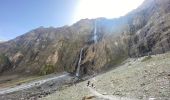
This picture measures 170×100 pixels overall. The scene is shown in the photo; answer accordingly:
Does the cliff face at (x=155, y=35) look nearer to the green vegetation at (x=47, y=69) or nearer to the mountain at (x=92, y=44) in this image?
the mountain at (x=92, y=44)

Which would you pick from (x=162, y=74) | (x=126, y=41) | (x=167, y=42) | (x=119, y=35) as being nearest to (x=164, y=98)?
(x=162, y=74)

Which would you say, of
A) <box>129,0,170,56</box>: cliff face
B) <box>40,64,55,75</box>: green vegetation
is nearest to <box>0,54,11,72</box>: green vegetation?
<box>40,64,55,75</box>: green vegetation

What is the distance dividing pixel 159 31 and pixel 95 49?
40.2 meters

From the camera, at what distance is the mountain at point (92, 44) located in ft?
305

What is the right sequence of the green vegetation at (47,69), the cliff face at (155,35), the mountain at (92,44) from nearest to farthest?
1. the cliff face at (155,35)
2. the mountain at (92,44)
3. the green vegetation at (47,69)

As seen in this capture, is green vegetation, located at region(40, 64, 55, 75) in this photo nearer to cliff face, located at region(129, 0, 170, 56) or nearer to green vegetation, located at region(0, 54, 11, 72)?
green vegetation, located at region(0, 54, 11, 72)

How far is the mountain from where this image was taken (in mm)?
92875

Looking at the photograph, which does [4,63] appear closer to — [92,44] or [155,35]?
[92,44]

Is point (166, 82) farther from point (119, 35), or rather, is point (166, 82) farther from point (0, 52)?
point (0, 52)


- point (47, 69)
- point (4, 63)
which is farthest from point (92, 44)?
point (4, 63)

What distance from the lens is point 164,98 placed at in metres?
23.7

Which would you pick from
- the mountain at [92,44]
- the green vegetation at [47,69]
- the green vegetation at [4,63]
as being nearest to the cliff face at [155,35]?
the mountain at [92,44]

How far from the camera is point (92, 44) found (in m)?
135

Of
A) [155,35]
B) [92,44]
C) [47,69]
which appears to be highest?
[92,44]
